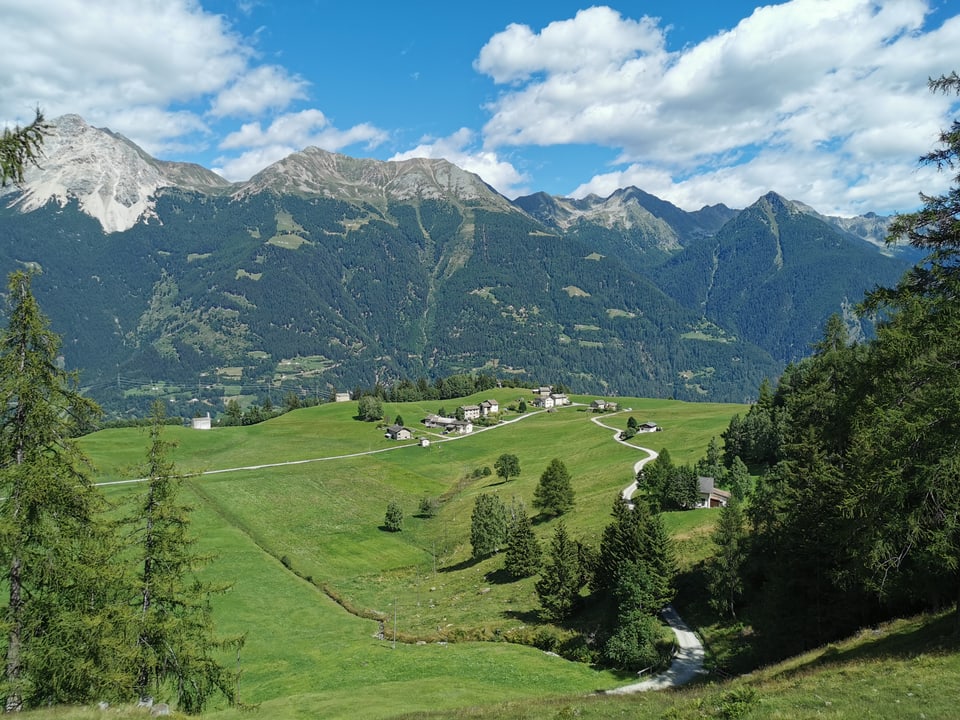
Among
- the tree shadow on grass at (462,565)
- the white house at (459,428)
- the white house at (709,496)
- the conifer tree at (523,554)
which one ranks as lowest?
the tree shadow on grass at (462,565)

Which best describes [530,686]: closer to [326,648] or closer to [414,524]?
[326,648]

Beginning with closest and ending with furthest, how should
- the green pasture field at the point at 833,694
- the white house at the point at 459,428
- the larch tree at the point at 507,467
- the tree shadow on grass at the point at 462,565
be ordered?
the green pasture field at the point at 833,694 → the tree shadow on grass at the point at 462,565 → the larch tree at the point at 507,467 → the white house at the point at 459,428

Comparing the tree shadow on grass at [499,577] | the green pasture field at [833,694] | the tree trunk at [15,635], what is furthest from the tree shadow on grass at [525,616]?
the tree trunk at [15,635]

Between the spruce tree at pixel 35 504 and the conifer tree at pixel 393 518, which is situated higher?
the spruce tree at pixel 35 504

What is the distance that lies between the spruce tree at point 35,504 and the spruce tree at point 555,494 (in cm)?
7269

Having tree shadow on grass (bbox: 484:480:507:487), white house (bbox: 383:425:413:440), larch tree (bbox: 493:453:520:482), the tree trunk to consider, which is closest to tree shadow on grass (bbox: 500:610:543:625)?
the tree trunk

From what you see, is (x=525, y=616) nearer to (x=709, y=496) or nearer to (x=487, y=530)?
(x=487, y=530)

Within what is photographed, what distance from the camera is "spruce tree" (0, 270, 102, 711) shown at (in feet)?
59.8

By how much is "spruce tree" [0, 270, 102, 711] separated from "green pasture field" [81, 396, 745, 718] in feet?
5.07

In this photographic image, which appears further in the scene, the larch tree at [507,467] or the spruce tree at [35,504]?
the larch tree at [507,467]

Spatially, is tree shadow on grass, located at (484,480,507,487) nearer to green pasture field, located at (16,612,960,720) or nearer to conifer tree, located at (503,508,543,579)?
conifer tree, located at (503,508,543,579)

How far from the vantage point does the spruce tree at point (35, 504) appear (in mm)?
18234

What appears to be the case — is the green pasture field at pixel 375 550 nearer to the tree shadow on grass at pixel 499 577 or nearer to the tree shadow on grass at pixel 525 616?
the tree shadow on grass at pixel 525 616

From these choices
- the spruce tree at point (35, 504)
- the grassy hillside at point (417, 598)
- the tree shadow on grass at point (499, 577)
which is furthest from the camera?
the tree shadow on grass at point (499, 577)
